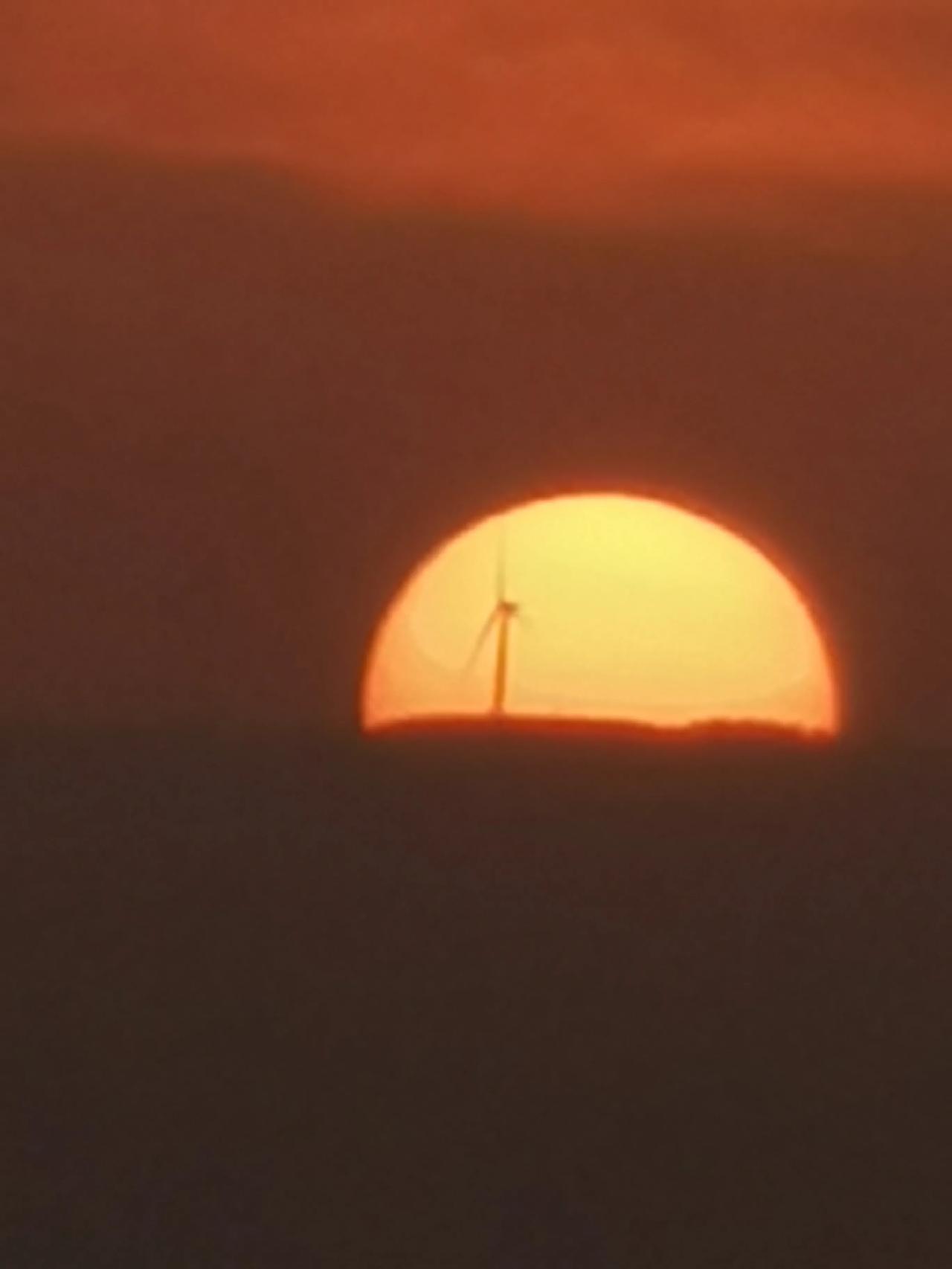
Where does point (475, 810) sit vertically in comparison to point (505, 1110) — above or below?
above

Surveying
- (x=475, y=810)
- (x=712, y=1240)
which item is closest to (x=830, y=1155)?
(x=712, y=1240)

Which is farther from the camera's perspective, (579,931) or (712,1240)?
(579,931)

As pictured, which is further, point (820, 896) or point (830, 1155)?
point (820, 896)

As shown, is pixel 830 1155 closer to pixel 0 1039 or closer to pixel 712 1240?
pixel 712 1240

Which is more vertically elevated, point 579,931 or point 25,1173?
point 579,931

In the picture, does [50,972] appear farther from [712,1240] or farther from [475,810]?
[712,1240]

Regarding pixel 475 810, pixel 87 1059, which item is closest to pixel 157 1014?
pixel 87 1059
